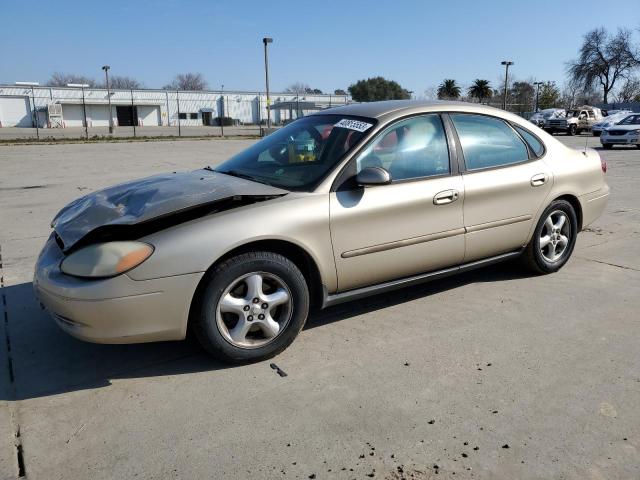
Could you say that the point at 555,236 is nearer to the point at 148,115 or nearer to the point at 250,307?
the point at 250,307

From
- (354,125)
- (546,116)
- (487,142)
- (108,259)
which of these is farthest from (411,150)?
(546,116)

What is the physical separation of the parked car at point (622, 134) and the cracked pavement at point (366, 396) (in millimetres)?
19394

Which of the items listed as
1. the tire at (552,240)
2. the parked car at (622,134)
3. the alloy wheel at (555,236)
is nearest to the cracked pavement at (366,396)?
the tire at (552,240)

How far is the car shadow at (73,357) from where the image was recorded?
299cm

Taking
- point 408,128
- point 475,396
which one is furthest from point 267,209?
point 475,396

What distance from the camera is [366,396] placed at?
9.21ft

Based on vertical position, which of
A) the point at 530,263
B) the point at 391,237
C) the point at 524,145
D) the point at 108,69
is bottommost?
the point at 530,263

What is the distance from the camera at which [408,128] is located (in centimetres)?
379

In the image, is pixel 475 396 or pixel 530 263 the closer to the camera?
pixel 475 396

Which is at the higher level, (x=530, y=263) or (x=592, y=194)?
(x=592, y=194)

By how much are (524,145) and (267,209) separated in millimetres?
2509

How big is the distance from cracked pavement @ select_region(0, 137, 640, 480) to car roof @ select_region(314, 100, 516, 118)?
4.88 feet

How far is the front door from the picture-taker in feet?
11.1

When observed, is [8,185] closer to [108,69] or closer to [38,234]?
[38,234]
